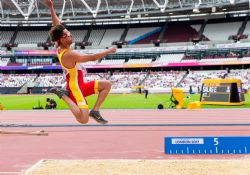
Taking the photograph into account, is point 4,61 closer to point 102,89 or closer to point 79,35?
point 79,35

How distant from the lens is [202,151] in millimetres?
9711

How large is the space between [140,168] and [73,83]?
2.15 meters

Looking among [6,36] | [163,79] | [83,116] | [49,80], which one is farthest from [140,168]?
[6,36]

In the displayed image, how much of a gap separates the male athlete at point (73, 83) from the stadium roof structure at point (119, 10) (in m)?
50.5

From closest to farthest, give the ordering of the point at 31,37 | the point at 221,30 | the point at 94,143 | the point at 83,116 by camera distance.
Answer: the point at 83,116, the point at 94,143, the point at 221,30, the point at 31,37

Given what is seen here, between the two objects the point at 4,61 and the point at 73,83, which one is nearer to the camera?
the point at 73,83

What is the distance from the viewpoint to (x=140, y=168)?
7.30 metres

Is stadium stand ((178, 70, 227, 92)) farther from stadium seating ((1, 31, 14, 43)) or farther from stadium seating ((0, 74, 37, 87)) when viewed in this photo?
stadium seating ((1, 31, 14, 43))

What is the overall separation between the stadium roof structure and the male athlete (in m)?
50.5

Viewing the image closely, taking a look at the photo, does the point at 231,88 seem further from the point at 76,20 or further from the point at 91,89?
the point at 76,20

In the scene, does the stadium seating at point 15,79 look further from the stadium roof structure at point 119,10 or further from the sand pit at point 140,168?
the sand pit at point 140,168

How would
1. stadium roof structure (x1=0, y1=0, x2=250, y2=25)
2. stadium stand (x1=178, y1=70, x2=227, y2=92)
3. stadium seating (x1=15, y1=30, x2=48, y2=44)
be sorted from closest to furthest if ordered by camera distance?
stadium stand (x1=178, y1=70, x2=227, y2=92) → stadium roof structure (x1=0, y1=0, x2=250, y2=25) → stadium seating (x1=15, y1=30, x2=48, y2=44)

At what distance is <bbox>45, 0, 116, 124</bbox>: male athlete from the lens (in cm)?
599

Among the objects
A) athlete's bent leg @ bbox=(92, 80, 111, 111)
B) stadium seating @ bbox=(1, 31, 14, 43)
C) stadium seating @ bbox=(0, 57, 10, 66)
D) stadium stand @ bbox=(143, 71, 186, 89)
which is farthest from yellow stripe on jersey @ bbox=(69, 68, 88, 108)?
stadium seating @ bbox=(1, 31, 14, 43)
